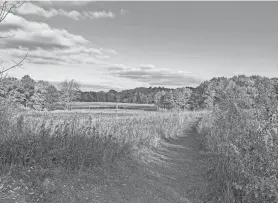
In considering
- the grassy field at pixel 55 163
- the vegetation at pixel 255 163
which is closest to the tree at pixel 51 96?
the grassy field at pixel 55 163

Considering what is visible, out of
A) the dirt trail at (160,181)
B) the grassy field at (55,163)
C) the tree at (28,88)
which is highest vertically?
the tree at (28,88)

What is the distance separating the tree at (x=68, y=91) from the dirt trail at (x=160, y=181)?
79460 mm

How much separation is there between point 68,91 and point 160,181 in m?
86.0

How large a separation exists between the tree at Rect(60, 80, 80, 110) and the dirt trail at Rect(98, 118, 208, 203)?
79.5 m

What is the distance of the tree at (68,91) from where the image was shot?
88425 mm

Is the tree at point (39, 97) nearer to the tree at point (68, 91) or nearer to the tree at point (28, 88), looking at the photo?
the tree at point (28, 88)

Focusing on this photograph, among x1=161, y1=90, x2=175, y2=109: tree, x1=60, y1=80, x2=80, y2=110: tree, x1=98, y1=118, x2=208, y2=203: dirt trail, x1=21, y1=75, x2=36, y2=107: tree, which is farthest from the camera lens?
x1=161, y1=90, x2=175, y2=109: tree

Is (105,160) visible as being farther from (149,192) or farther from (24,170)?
(24,170)

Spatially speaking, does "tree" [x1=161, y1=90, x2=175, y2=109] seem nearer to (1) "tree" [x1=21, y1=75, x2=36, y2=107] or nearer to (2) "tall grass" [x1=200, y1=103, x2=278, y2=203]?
(1) "tree" [x1=21, y1=75, x2=36, y2=107]

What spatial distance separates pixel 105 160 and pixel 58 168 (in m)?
1.80

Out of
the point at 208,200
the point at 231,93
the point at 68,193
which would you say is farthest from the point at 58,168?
the point at 231,93

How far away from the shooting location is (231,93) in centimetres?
964

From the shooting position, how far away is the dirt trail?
673cm

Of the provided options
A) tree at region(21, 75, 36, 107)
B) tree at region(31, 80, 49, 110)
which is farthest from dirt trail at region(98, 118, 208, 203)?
tree at region(21, 75, 36, 107)
